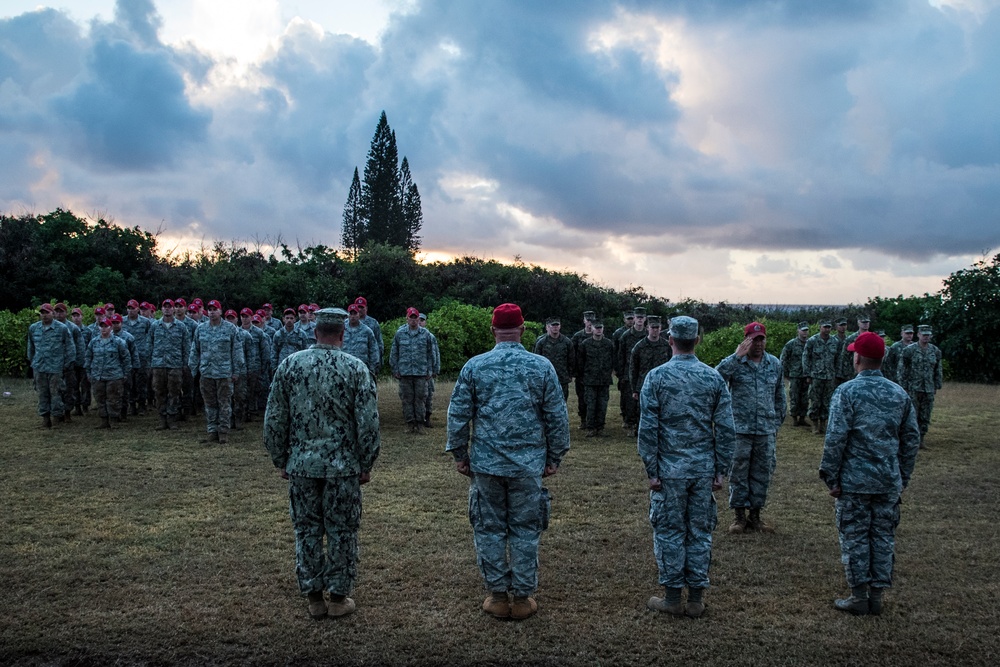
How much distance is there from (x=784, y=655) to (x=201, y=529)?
5094 mm

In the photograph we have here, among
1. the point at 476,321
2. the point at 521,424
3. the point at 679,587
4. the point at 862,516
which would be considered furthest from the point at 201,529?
the point at 476,321

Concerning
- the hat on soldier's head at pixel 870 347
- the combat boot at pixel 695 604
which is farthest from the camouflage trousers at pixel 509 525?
the hat on soldier's head at pixel 870 347

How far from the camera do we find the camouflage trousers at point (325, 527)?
4762 mm

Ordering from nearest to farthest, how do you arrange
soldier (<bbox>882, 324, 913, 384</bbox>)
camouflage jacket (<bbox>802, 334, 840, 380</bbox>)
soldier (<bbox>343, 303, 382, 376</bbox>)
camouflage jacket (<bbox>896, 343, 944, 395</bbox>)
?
camouflage jacket (<bbox>896, 343, 944, 395</bbox>), soldier (<bbox>882, 324, 913, 384</bbox>), soldier (<bbox>343, 303, 382, 376</bbox>), camouflage jacket (<bbox>802, 334, 840, 380</bbox>)

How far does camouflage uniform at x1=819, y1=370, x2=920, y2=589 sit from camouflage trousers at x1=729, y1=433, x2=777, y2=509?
1.57 m

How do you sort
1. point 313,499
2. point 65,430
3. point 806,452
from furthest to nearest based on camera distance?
A: point 65,430 < point 806,452 < point 313,499

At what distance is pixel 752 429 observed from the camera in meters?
6.64

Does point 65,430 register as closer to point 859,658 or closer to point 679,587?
point 679,587

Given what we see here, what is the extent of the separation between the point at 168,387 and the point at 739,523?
9778mm

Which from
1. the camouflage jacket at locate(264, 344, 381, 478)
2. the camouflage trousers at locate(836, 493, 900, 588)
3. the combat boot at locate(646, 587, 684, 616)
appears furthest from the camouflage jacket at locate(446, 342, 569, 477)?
the camouflage trousers at locate(836, 493, 900, 588)

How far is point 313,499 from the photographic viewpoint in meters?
4.79

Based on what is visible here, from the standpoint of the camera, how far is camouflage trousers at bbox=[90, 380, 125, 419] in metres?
12.4

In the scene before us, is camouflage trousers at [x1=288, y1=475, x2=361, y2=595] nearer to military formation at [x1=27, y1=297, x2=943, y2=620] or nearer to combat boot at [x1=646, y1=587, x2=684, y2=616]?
military formation at [x1=27, y1=297, x2=943, y2=620]

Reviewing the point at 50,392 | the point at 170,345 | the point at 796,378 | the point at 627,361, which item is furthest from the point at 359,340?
the point at 796,378
